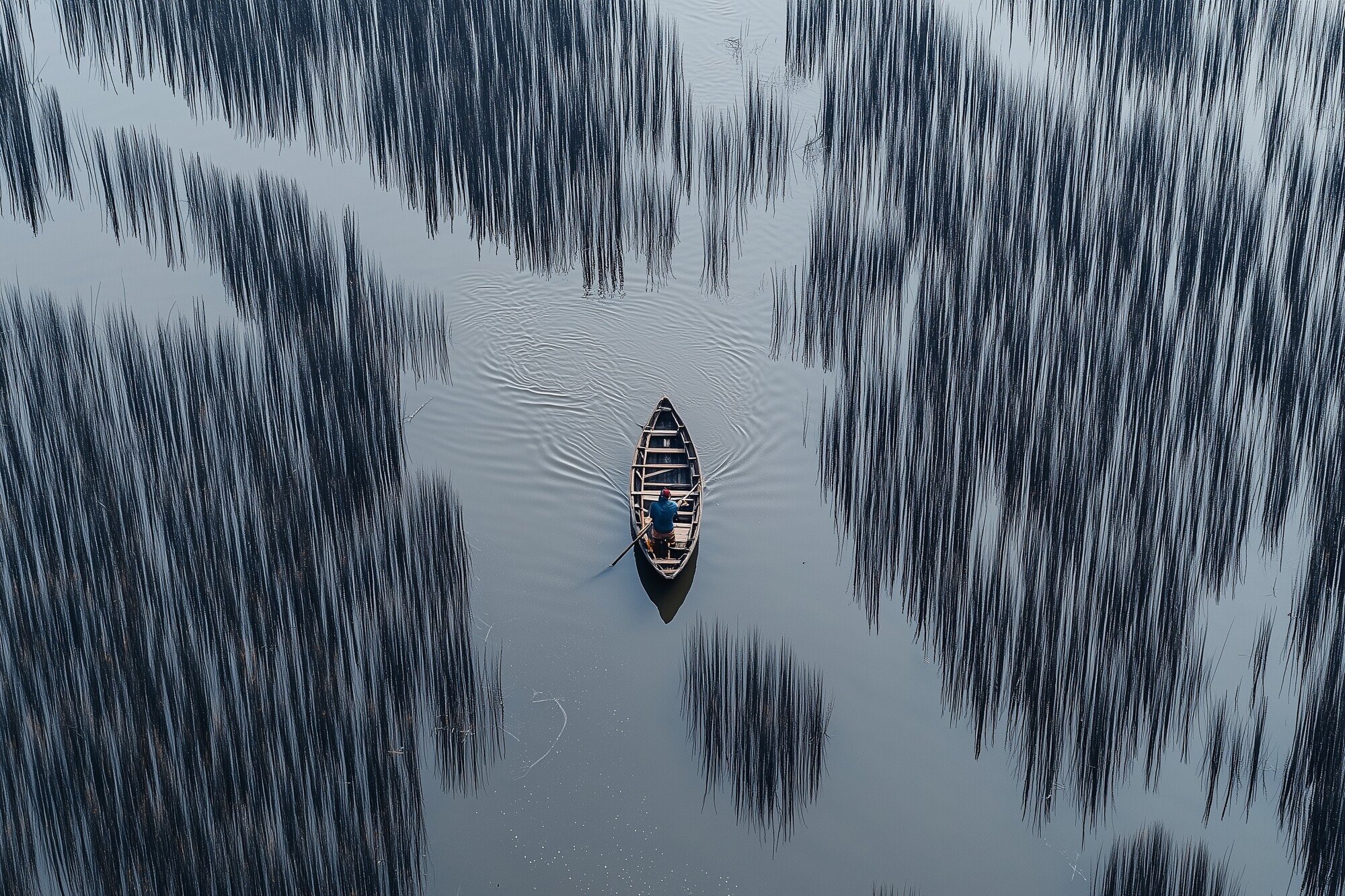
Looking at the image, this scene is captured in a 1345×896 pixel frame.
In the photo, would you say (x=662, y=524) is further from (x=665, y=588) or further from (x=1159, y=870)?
(x=1159, y=870)

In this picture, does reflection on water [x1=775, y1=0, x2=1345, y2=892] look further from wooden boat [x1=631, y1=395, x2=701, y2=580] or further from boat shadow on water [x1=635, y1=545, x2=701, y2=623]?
boat shadow on water [x1=635, y1=545, x2=701, y2=623]

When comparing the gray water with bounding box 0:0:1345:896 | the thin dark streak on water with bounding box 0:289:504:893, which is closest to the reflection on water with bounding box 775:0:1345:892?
the gray water with bounding box 0:0:1345:896

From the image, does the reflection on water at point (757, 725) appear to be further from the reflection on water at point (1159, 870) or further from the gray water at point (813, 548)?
the reflection on water at point (1159, 870)

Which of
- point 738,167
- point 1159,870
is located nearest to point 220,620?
point 1159,870

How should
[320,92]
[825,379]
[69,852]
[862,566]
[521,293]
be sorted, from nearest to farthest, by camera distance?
[69,852] < [862,566] < [825,379] < [521,293] < [320,92]

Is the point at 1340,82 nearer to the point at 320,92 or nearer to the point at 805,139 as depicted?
the point at 805,139

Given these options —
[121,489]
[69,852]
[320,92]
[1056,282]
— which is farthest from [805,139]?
[69,852]
